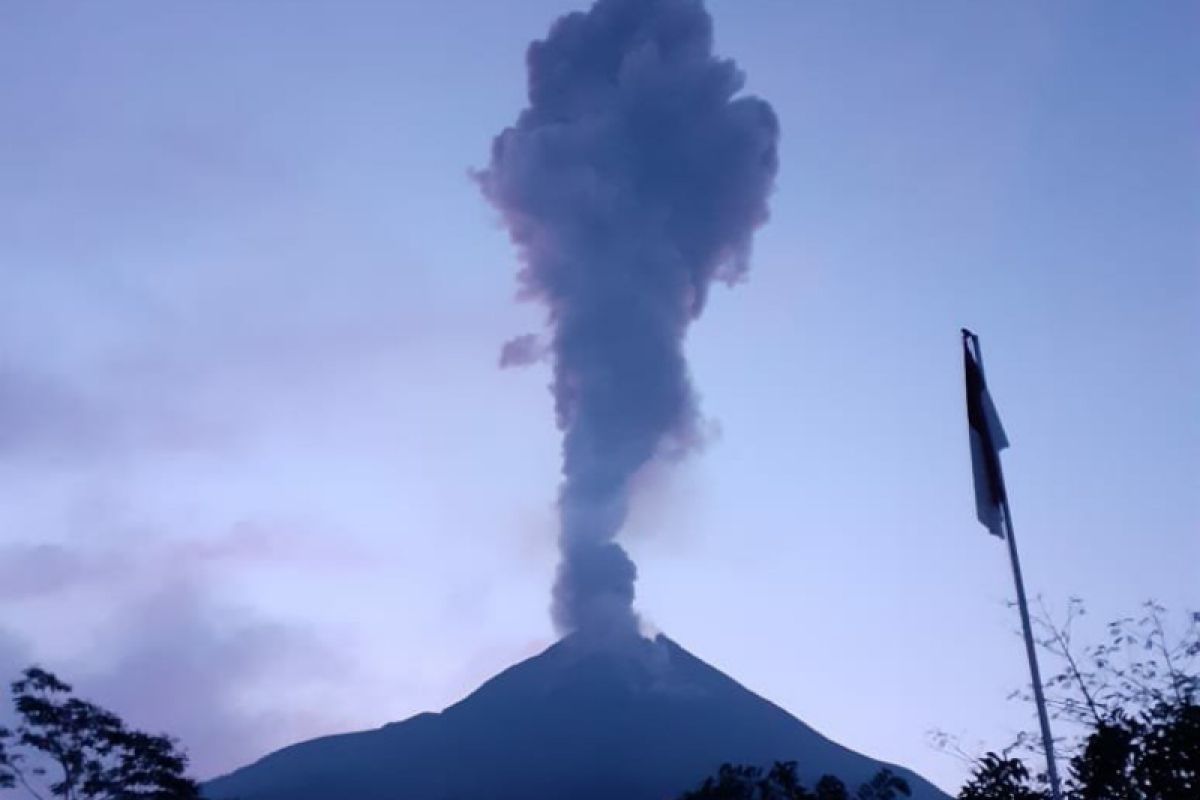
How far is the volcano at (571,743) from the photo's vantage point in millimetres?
131000

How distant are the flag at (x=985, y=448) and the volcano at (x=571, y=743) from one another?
366ft

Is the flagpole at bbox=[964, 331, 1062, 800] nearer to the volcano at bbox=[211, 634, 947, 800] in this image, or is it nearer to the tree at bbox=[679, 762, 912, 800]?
the tree at bbox=[679, 762, 912, 800]

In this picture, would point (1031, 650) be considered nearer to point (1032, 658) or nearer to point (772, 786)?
point (1032, 658)

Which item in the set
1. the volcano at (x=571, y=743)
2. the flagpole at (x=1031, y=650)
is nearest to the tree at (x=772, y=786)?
the flagpole at (x=1031, y=650)

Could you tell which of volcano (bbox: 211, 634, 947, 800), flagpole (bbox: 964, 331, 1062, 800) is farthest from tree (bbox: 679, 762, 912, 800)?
volcano (bbox: 211, 634, 947, 800)

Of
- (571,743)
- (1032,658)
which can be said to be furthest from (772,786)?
(571,743)

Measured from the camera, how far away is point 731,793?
4762 cm

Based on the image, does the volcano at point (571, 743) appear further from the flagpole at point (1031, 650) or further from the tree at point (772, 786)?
the flagpole at point (1031, 650)

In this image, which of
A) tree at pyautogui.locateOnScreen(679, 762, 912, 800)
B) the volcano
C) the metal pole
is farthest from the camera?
the volcano

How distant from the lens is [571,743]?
138500 mm

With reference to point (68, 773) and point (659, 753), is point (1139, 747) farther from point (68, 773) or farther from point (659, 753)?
point (659, 753)

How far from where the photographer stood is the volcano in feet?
430

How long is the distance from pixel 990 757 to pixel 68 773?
87.9 feet

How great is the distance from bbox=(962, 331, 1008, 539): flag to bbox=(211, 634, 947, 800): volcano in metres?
112
